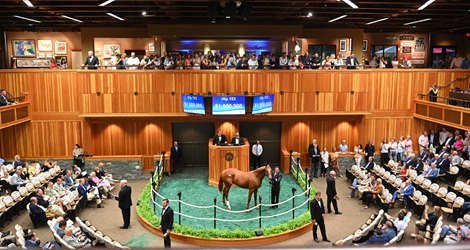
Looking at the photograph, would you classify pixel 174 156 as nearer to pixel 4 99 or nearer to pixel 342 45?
pixel 4 99

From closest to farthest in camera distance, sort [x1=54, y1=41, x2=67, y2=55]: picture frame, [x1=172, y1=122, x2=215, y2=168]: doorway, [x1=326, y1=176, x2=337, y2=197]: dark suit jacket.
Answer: [x1=326, y1=176, x2=337, y2=197]: dark suit jacket → [x1=172, y1=122, x2=215, y2=168]: doorway → [x1=54, y1=41, x2=67, y2=55]: picture frame

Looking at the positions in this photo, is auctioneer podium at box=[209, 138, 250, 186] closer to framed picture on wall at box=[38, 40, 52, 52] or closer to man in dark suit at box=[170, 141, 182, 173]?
man in dark suit at box=[170, 141, 182, 173]

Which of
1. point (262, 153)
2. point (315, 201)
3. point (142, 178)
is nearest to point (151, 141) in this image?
point (142, 178)

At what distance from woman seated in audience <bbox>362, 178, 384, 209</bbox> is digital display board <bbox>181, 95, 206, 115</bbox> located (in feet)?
26.6

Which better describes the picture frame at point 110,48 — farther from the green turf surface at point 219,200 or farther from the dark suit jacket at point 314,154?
the dark suit jacket at point 314,154

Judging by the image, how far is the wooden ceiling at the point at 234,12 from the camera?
1752 cm

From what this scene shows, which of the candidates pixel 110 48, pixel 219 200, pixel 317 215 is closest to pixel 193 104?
pixel 219 200

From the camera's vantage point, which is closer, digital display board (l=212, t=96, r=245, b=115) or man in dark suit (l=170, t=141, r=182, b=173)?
digital display board (l=212, t=96, r=245, b=115)

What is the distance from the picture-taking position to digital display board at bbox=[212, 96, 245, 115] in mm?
19625

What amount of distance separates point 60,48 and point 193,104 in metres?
12.6

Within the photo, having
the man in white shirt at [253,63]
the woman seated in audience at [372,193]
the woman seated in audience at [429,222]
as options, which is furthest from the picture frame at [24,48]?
the woman seated in audience at [429,222]

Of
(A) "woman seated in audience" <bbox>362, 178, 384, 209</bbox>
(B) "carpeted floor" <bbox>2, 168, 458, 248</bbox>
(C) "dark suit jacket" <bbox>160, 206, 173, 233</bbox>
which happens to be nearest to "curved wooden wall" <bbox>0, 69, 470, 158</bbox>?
(B) "carpeted floor" <bbox>2, 168, 458, 248</bbox>

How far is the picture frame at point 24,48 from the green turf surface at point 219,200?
13997 mm

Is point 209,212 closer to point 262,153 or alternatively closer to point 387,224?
point 387,224
